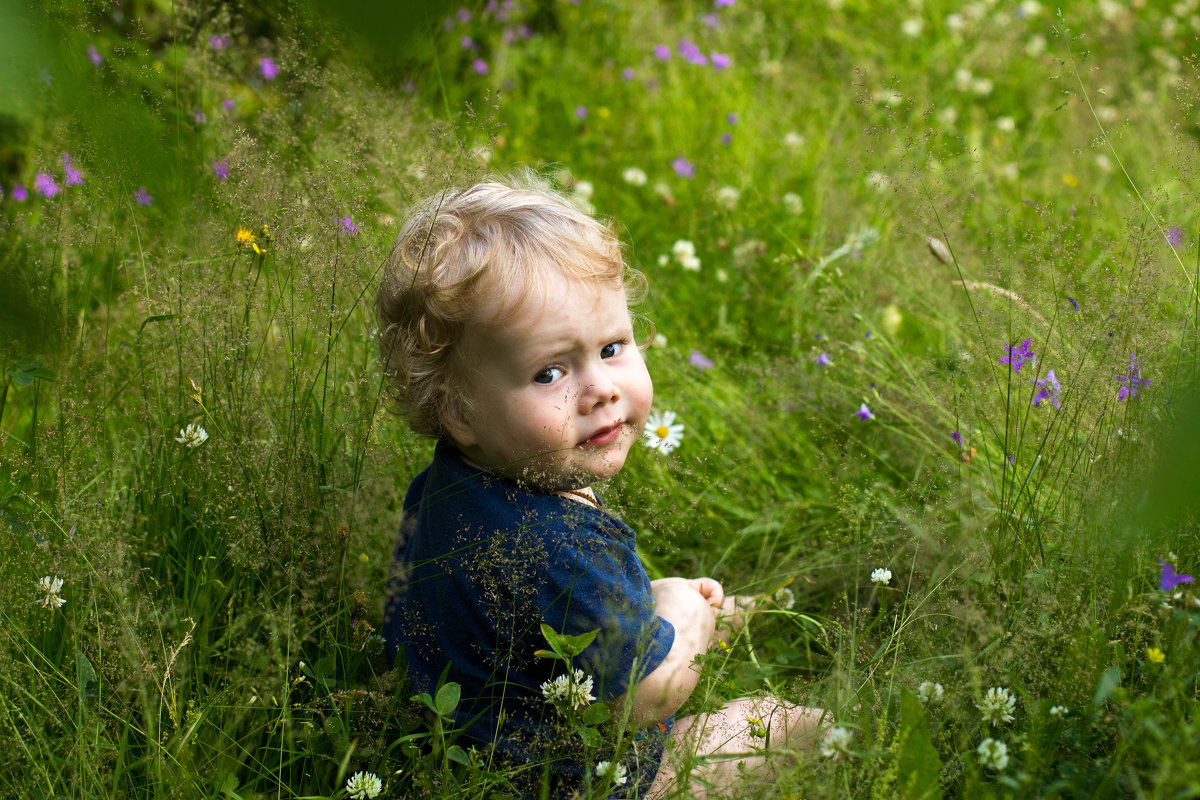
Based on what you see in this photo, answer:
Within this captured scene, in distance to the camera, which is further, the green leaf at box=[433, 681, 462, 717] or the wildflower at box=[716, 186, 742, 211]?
the wildflower at box=[716, 186, 742, 211]

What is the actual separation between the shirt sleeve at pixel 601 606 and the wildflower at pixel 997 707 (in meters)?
0.48

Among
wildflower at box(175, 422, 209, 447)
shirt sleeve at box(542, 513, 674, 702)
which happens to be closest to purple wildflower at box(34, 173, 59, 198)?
wildflower at box(175, 422, 209, 447)

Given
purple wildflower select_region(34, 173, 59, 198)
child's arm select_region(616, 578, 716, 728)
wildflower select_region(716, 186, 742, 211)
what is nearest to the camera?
child's arm select_region(616, 578, 716, 728)

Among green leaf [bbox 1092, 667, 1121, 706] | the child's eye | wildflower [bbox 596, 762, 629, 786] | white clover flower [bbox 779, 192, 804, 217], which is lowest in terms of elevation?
wildflower [bbox 596, 762, 629, 786]

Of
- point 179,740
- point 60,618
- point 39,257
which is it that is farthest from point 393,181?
point 179,740

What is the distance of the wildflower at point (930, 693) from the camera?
140 centimetres

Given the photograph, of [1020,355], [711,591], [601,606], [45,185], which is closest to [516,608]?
[601,606]

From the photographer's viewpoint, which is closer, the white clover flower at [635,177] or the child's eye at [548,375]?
the child's eye at [548,375]

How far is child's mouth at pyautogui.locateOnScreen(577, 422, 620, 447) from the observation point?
1.72 meters

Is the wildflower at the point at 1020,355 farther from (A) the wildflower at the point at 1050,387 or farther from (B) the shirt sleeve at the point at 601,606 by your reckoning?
(B) the shirt sleeve at the point at 601,606

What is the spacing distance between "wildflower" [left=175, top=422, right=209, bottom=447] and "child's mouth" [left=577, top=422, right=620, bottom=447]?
29.8 inches

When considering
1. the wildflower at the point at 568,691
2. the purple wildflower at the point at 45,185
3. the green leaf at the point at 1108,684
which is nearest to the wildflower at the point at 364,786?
the wildflower at the point at 568,691

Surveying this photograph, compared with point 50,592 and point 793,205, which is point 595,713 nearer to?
point 50,592

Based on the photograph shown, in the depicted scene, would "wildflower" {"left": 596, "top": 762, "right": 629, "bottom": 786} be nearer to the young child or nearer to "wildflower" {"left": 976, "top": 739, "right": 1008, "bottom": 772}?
the young child
